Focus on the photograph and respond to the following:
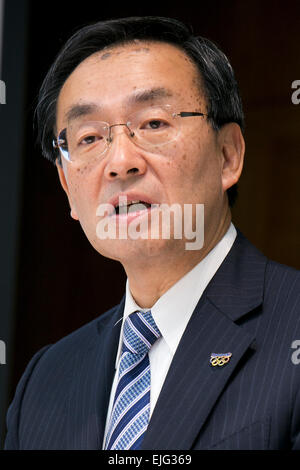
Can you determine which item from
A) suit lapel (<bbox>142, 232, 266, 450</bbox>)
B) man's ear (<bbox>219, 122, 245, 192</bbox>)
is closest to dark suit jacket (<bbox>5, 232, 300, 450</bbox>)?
suit lapel (<bbox>142, 232, 266, 450</bbox>)

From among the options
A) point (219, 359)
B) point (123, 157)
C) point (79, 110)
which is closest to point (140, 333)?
point (219, 359)

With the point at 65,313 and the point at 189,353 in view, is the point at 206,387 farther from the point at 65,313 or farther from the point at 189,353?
the point at 65,313

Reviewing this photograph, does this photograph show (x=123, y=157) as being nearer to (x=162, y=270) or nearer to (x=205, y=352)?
(x=162, y=270)

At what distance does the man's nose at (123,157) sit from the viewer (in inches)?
51.5

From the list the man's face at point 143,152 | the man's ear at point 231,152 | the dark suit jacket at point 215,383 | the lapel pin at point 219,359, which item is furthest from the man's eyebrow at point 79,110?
the lapel pin at point 219,359

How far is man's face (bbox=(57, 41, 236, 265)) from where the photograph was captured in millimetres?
1321

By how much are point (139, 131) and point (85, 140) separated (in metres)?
0.13

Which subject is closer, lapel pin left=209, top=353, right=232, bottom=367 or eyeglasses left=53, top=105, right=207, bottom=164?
lapel pin left=209, top=353, right=232, bottom=367

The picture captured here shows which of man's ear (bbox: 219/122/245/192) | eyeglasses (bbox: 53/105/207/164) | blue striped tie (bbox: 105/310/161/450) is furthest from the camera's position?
man's ear (bbox: 219/122/245/192)

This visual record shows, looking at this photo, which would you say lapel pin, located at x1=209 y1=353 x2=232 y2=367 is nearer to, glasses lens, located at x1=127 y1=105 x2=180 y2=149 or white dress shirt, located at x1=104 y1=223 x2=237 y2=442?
white dress shirt, located at x1=104 y1=223 x2=237 y2=442

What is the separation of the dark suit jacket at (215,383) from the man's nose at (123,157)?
0.26m

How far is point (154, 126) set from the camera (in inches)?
54.4

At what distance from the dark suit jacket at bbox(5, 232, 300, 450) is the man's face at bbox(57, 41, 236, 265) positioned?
0.15m

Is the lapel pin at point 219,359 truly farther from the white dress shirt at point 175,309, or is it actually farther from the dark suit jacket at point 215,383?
the white dress shirt at point 175,309
